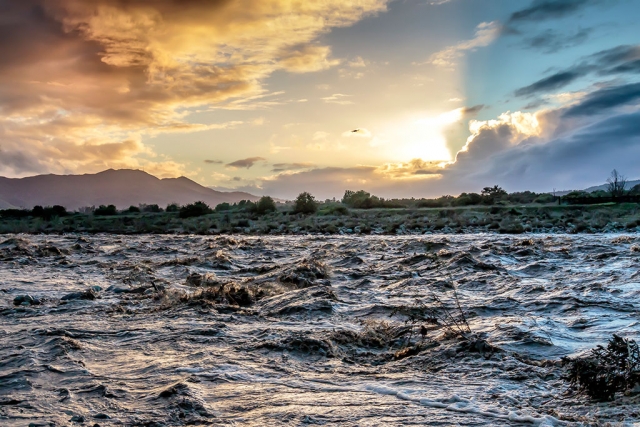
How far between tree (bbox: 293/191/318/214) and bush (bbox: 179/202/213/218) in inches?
303

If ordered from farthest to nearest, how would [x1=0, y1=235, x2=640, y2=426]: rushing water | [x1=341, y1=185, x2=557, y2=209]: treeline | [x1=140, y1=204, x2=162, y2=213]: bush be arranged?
[x1=140, y1=204, x2=162, y2=213]: bush, [x1=341, y1=185, x2=557, y2=209]: treeline, [x1=0, y1=235, x2=640, y2=426]: rushing water

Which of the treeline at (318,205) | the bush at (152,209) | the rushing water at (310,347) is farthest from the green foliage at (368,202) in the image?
the rushing water at (310,347)

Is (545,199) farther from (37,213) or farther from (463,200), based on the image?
(37,213)

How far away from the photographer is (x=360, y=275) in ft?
38.1

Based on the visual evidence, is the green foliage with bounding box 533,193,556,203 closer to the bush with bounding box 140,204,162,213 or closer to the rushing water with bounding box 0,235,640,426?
the rushing water with bounding box 0,235,640,426

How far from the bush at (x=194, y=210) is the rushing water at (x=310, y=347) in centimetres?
2817

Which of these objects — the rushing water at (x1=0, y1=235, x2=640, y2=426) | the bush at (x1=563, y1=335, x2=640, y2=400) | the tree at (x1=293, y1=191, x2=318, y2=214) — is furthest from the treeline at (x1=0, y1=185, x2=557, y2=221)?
the bush at (x1=563, y1=335, x2=640, y2=400)

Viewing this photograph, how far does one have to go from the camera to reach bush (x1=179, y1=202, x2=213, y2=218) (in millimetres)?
39987

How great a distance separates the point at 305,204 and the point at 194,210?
365 inches

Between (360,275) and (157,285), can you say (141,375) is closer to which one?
(157,285)

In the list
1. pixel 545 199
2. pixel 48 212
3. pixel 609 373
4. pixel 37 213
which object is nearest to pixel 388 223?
pixel 545 199

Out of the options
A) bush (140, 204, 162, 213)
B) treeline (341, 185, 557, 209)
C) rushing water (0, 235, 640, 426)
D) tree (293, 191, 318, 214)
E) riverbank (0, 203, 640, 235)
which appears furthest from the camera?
bush (140, 204, 162, 213)

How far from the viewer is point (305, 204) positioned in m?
39.2

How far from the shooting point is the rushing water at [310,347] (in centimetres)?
374
